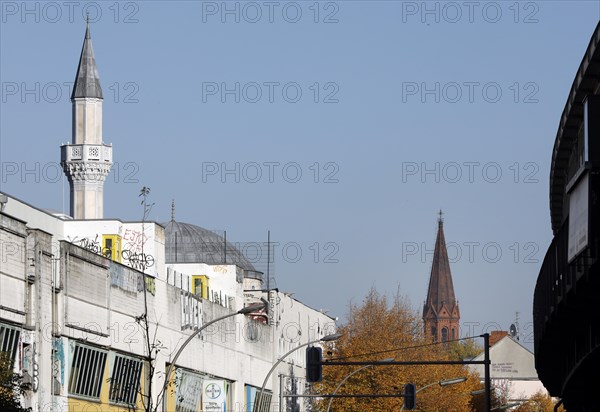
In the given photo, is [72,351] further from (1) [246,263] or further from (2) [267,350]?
(1) [246,263]

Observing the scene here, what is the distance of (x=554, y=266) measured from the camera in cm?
3300

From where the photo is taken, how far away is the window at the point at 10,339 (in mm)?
50812

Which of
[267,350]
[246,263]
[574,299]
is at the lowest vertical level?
[574,299]

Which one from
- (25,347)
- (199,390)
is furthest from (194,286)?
(25,347)

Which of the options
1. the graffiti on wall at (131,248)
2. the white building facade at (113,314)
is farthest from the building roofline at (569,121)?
the graffiti on wall at (131,248)

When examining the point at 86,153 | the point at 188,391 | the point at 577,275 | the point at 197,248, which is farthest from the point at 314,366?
the point at 197,248

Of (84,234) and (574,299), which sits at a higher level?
(84,234)

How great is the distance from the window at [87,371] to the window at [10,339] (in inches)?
258

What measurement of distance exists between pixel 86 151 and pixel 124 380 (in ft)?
138

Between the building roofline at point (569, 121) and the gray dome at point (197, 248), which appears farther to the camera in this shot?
the gray dome at point (197, 248)

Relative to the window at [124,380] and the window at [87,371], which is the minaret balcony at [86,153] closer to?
the window at [124,380]

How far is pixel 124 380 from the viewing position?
65812 mm

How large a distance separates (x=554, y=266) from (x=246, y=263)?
87.6 m

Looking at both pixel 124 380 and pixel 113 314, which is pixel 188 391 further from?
pixel 113 314
